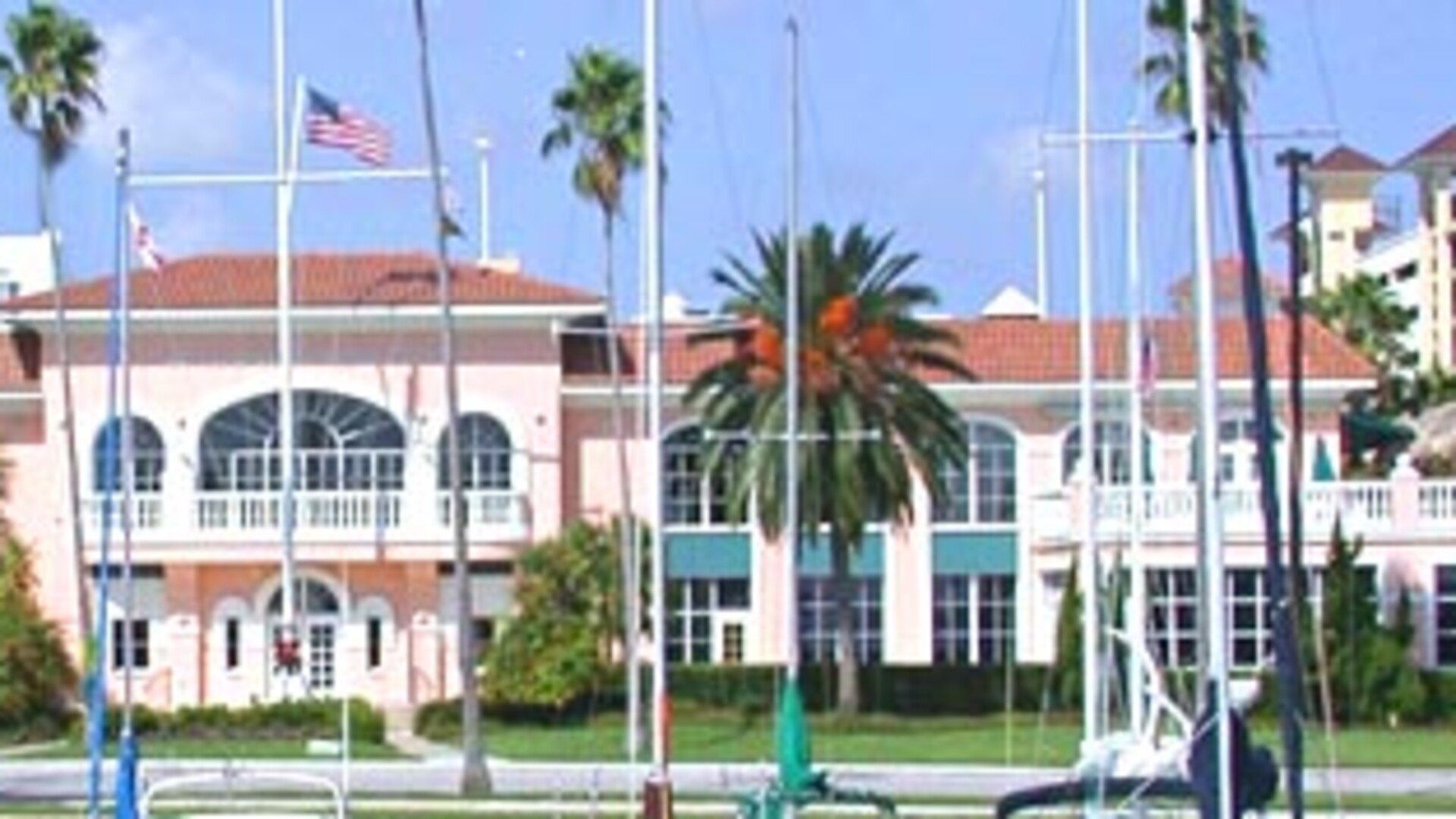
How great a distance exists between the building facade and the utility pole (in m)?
32.9

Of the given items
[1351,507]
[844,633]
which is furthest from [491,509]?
[1351,507]

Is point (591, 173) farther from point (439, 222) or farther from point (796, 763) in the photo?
point (796, 763)

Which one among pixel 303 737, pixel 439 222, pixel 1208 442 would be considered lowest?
pixel 303 737

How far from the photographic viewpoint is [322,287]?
84375 millimetres

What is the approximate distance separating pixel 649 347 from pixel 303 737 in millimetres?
31479

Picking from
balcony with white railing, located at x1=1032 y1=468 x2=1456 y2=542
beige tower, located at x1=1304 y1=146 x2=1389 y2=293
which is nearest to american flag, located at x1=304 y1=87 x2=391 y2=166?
balcony with white railing, located at x1=1032 y1=468 x2=1456 y2=542

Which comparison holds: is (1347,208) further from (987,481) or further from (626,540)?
(626,540)

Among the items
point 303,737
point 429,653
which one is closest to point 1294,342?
point 303,737

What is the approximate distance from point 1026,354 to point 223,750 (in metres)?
26.6

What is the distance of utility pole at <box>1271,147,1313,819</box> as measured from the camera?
27797 millimetres

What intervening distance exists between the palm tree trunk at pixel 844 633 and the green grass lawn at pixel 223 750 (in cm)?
1043

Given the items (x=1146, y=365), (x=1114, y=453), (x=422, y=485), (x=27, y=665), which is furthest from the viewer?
(x=422, y=485)

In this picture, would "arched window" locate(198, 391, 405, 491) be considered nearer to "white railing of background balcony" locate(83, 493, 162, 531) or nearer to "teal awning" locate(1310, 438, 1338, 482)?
"white railing of background balcony" locate(83, 493, 162, 531)

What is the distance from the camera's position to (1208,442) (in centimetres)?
2822
